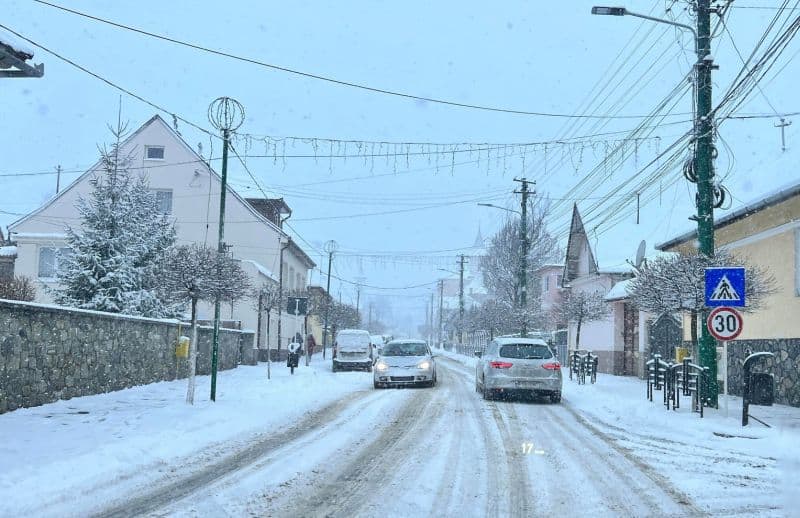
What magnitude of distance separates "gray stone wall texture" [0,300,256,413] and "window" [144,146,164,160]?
21869 millimetres

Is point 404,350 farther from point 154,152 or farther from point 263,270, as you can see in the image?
point 154,152

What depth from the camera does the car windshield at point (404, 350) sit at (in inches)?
886

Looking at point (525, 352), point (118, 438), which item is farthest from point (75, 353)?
point (525, 352)

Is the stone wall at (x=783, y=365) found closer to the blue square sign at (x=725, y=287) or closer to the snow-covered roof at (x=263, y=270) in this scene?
the blue square sign at (x=725, y=287)

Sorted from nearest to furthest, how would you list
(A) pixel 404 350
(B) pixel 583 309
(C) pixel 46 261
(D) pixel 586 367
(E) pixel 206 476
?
(E) pixel 206 476, (A) pixel 404 350, (D) pixel 586 367, (B) pixel 583 309, (C) pixel 46 261

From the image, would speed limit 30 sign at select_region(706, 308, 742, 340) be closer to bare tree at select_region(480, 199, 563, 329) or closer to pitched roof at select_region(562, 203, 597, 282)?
pitched roof at select_region(562, 203, 597, 282)

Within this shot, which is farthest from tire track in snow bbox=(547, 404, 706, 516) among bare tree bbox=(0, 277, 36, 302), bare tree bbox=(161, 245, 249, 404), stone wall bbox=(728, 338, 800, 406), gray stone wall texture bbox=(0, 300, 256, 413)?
bare tree bbox=(0, 277, 36, 302)

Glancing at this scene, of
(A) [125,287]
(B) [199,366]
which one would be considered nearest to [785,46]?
(B) [199,366]

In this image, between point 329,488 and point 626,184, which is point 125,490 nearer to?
point 329,488

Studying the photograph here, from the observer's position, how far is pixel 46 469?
7.65m

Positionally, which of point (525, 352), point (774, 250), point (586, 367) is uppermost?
point (774, 250)

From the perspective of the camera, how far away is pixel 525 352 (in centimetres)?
1778

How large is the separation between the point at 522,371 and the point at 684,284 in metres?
4.15

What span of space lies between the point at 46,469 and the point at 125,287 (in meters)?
17.9
